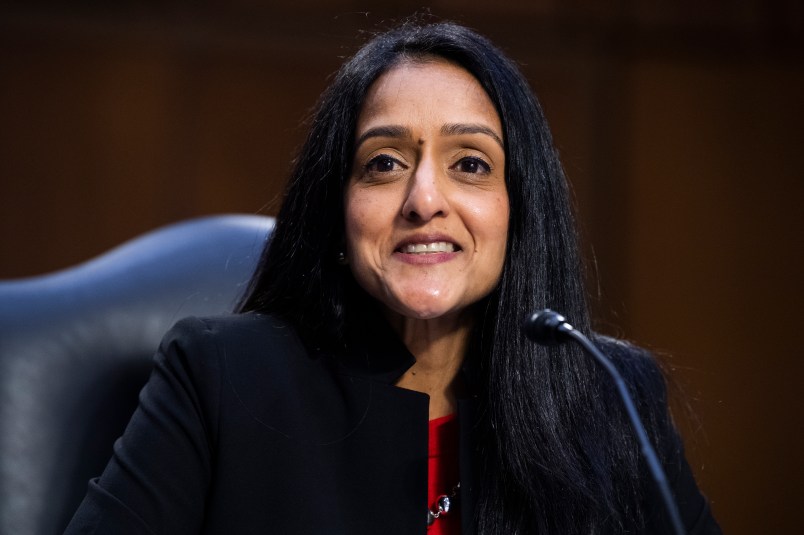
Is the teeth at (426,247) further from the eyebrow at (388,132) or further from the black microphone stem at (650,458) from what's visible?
the black microphone stem at (650,458)

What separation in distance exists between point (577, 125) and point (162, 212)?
3.86 ft

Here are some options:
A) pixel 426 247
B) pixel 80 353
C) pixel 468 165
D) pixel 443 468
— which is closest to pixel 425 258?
pixel 426 247

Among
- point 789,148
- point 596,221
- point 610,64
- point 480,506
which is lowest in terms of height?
point 480,506

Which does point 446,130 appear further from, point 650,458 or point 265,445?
point 650,458

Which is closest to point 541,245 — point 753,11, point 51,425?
point 51,425

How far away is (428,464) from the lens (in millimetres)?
1366

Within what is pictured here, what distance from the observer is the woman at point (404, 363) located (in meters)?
1.30

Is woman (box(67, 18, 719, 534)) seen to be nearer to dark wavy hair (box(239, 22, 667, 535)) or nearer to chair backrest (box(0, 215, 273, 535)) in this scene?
dark wavy hair (box(239, 22, 667, 535))

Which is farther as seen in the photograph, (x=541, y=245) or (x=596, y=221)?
(x=596, y=221)

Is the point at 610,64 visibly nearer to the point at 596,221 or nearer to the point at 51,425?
the point at 596,221

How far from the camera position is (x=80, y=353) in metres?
1.45

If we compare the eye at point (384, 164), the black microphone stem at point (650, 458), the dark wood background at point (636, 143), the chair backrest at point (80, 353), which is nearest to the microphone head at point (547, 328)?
the black microphone stem at point (650, 458)

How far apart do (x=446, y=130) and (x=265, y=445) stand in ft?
1.55

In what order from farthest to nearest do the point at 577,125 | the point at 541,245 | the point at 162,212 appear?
the point at 577,125, the point at 162,212, the point at 541,245
